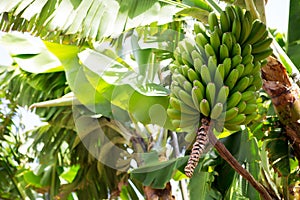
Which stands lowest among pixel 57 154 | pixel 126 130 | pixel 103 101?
pixel 57 154

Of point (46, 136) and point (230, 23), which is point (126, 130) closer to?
point (46, 136)

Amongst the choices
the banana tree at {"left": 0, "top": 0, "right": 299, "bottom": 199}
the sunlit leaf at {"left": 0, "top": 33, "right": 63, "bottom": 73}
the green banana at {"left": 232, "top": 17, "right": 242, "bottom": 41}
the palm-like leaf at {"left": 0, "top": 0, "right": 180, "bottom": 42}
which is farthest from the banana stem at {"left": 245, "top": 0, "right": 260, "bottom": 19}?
the sunlit leaf at {"left": 0, "top": 33, "right": 63, "bottom": 73}

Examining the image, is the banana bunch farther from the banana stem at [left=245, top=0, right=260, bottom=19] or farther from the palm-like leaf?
the palm-like leaf

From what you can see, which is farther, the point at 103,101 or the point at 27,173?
the point at 27,173

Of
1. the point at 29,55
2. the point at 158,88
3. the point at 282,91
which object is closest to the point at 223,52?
the point at 282,91

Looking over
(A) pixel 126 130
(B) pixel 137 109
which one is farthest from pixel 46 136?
(B) pixel 137 109

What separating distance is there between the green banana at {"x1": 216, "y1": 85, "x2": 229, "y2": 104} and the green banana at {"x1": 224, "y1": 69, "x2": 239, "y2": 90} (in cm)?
3

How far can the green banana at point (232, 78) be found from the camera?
1251 millimetres

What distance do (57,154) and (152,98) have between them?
1704mm

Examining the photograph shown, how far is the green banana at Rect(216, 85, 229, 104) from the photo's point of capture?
47.7 inches

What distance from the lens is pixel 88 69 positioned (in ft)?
5.89

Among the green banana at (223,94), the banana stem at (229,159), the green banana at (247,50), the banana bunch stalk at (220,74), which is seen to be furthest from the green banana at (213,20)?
the banana stem at (229,159)

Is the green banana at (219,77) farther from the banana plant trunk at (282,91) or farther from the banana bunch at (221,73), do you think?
the banana plant trunk at (282,91)

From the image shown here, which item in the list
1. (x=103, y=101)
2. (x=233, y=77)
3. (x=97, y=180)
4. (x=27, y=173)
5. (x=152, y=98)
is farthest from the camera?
(x=27, y=173)
